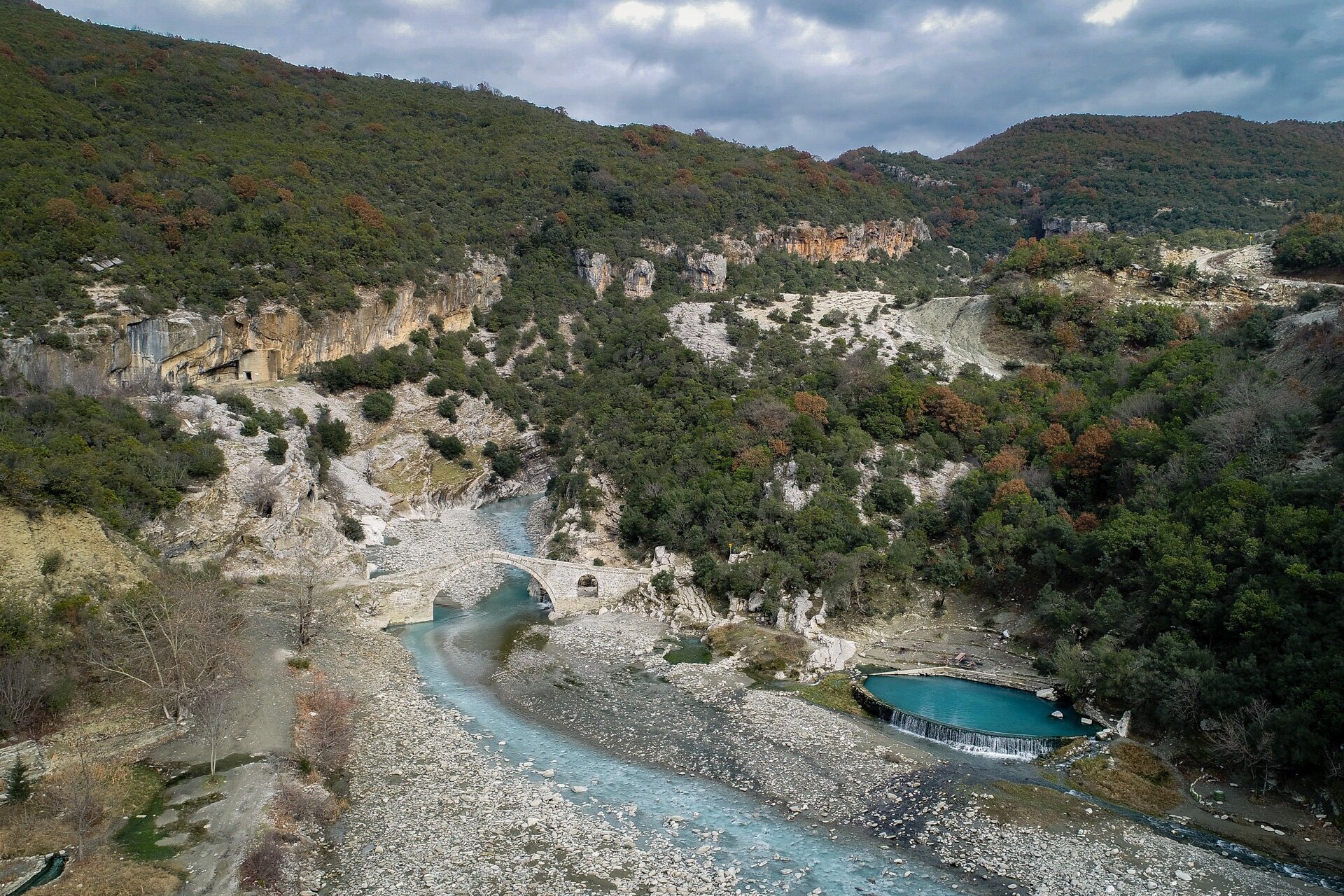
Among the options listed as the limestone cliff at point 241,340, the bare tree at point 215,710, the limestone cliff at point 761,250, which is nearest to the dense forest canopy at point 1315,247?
the limestone cliff at point 761,250

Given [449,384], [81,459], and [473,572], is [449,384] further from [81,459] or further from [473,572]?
[81,459]

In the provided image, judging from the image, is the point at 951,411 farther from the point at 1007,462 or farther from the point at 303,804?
the point at 303,804

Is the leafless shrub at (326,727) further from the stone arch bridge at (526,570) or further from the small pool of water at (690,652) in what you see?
the small pool of water at (690,652)

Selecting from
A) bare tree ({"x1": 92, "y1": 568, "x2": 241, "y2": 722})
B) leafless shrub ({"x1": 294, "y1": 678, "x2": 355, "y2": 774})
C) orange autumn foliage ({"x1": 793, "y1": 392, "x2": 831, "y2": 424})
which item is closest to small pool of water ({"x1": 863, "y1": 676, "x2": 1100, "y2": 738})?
leafless shrub ({"x1": 294, "y1": 678, "x2": 355, "y2": 774})

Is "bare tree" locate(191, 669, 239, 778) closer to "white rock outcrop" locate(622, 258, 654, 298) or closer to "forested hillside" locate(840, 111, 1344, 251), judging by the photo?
"white rock outcrop" locate(622, 258, 654, 298)

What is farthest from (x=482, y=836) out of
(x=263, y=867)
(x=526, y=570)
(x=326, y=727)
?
(x=526, y=570)

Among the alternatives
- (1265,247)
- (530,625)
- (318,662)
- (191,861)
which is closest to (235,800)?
(191,861)
